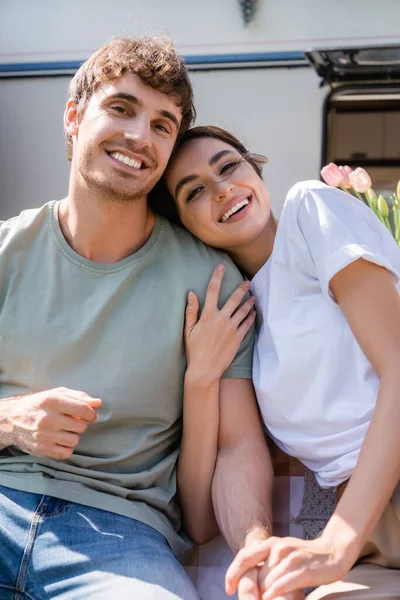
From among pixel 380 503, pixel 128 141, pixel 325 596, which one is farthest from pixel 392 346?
pixel 128 141

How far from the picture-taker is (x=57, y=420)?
179 cm

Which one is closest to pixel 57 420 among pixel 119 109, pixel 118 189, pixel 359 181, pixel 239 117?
pixel 118 189

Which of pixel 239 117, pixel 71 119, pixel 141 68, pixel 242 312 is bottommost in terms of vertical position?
pixel 239 117

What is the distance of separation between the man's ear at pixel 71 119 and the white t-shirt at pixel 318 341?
0.66 metres

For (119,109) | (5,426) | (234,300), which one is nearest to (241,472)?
(234,300)

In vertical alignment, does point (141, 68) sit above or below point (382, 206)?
above

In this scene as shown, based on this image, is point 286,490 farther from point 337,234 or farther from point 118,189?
point 118,189

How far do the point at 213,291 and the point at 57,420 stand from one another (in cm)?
54

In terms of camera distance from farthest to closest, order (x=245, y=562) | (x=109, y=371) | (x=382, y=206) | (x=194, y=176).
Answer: (x=382, y=206) < (x=194, y=176) < (x=109, y=371) < (x=245, y=562)

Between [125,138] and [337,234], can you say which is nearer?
[337,234]

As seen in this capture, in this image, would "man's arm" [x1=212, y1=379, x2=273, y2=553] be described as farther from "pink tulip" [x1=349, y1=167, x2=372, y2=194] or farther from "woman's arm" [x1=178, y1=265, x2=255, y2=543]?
"pink tulip" [x1=349, y1=167, x2=372, y2=194]

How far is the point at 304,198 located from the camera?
1.98 metres

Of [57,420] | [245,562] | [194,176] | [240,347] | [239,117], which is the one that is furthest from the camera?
[239,117]

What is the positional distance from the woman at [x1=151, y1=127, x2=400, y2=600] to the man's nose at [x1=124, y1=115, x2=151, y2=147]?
217 millimetres
